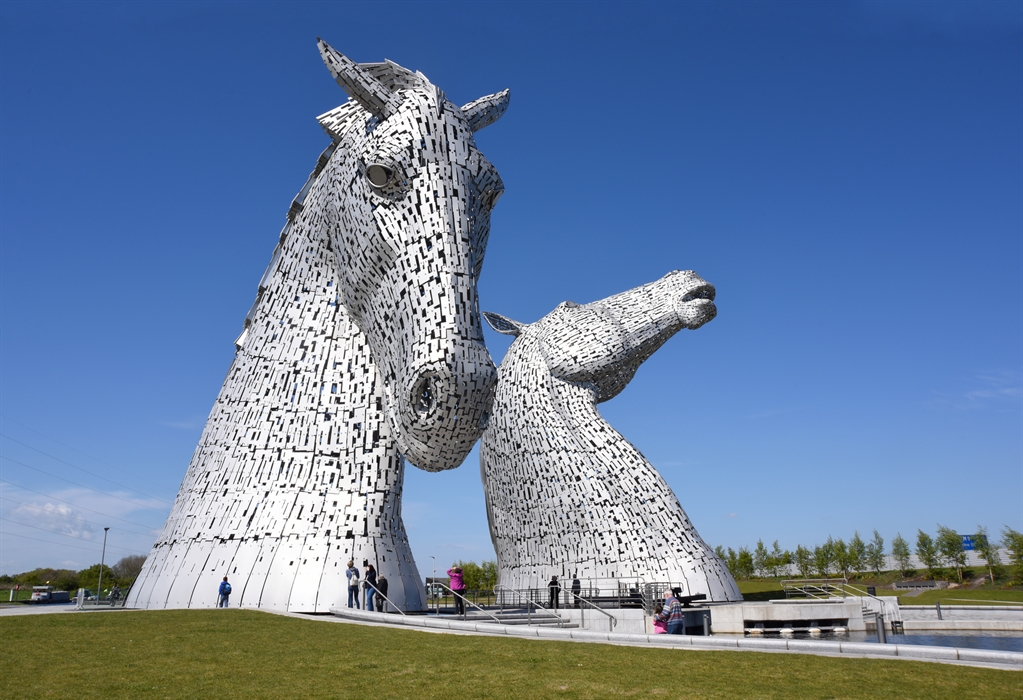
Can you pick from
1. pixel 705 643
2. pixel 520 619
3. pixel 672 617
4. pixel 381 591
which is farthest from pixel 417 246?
pixel 672 617

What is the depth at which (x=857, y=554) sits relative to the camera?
1732 inches

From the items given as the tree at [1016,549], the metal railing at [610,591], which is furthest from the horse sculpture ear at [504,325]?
the tree at [1016,549]

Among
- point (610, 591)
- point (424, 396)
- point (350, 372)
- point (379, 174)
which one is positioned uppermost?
point (379, 174)

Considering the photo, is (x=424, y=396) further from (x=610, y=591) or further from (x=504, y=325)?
(x=504, y=325)

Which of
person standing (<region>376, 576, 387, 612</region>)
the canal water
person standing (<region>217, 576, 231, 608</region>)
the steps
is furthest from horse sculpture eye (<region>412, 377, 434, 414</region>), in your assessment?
the canal water

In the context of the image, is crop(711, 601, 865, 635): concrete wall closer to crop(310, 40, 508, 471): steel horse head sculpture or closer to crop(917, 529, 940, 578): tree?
crop(310, 40, 508, 471): steel horse head sculpture

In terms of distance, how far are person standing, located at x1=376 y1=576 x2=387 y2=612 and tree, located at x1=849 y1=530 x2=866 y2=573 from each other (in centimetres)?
4428

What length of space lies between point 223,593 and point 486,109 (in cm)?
478

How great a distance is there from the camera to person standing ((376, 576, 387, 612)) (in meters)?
6.18

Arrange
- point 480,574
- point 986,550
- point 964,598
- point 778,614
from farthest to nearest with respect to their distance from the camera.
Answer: point 480,574
point 986,550
point 964,598
point 778,614

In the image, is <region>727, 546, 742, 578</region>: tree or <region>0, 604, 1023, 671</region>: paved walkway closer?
<region>0, 604, 1023, 671</region>: paved walkway

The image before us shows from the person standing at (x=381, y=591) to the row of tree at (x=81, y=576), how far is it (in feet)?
154

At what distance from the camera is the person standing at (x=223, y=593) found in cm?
A: 598

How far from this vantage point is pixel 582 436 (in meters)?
16.7
